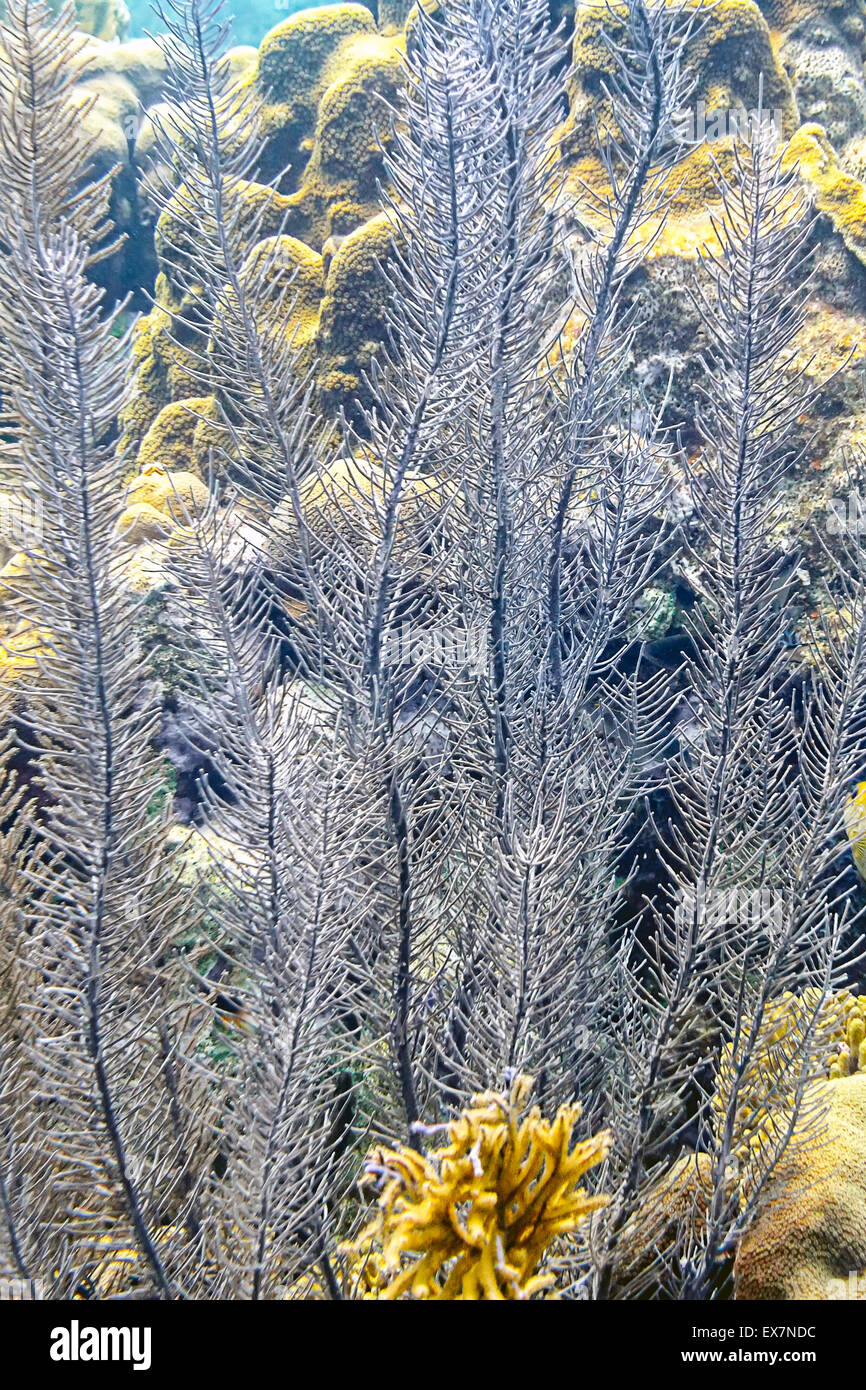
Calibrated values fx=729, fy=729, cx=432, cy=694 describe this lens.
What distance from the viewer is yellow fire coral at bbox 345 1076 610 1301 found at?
1.39m

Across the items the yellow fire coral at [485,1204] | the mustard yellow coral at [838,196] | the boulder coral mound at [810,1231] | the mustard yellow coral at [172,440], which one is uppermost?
the mustard yellow coral at [838,196]

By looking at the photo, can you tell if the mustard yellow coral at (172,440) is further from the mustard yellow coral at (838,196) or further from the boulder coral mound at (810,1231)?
the boulder coral mound at (810,1231)

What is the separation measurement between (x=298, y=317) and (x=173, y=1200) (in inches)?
240

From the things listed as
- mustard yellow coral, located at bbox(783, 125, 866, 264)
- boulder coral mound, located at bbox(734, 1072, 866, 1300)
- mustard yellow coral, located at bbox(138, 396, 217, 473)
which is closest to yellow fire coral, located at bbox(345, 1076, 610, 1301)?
boulder coral mound, located at bbox(734, 1072, 866, 1300)

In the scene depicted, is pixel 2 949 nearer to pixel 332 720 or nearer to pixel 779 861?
pixel 332 720

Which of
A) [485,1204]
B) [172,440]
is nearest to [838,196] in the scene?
[172,440]

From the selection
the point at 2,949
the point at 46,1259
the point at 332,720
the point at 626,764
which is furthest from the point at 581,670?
the point at 46,1259

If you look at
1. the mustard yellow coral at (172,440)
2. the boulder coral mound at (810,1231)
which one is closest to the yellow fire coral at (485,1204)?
the boulder coral mound at (810,1231)

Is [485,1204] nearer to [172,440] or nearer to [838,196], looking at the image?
[838,196]

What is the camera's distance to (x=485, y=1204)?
140 centimetres

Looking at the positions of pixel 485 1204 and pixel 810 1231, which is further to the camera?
pixel 810 1231

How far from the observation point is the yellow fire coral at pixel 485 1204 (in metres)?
1.39
